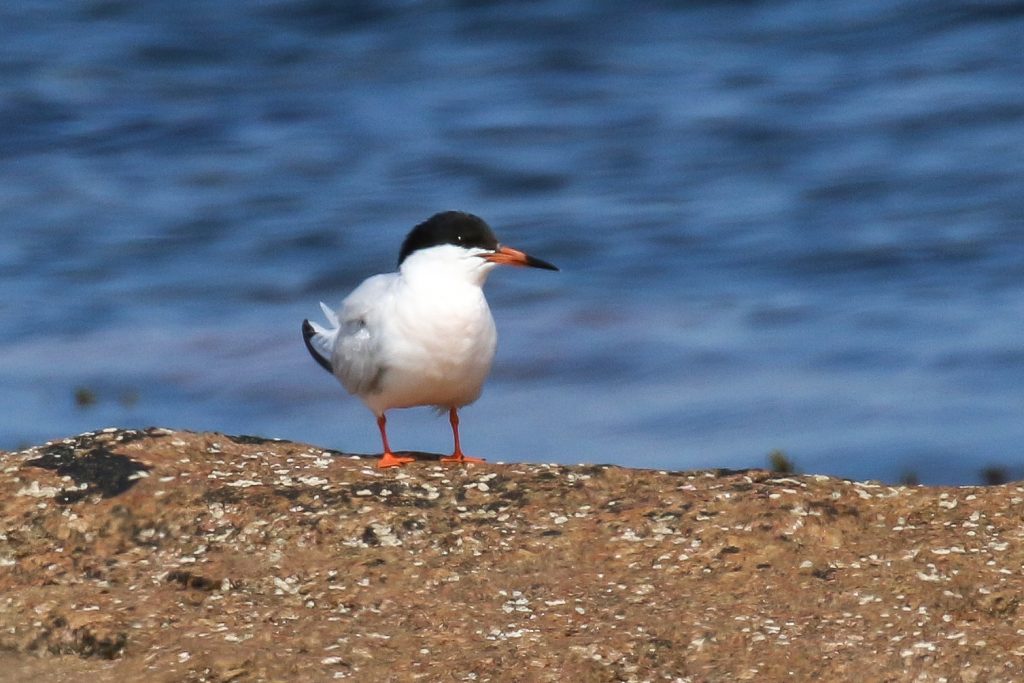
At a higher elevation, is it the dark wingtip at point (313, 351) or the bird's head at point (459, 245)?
the bird's head at point (459, 245)

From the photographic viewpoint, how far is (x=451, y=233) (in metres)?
6.24

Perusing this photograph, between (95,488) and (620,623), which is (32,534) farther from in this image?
(620,623)

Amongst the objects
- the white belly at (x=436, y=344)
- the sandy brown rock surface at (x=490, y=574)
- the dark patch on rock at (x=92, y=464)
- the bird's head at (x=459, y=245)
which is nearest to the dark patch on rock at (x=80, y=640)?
the sandy brown rock surface at (x=490, y=574)

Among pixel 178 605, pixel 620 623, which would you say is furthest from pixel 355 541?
pixel 620 623

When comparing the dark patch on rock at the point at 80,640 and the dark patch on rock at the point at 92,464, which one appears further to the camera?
the dark patch on rock at the point at 92,464

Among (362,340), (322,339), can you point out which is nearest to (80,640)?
(362,340)

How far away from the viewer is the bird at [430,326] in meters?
6.04

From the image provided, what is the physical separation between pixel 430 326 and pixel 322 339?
1.02 meters

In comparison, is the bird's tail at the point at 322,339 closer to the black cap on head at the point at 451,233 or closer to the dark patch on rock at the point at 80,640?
the black cap on head at the point at 451,233

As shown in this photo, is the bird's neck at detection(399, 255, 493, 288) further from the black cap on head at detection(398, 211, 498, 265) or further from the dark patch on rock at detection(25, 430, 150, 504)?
the dark patch on rock at detection(25, 430, 150, 504)

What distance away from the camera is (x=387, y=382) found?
6145 mm

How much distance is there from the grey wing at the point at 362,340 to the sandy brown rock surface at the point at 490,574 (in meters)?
0.71

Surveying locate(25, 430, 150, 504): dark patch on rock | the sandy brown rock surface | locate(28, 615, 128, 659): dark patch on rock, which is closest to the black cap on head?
the sandy brown rock surface

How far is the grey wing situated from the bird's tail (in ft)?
0.63
